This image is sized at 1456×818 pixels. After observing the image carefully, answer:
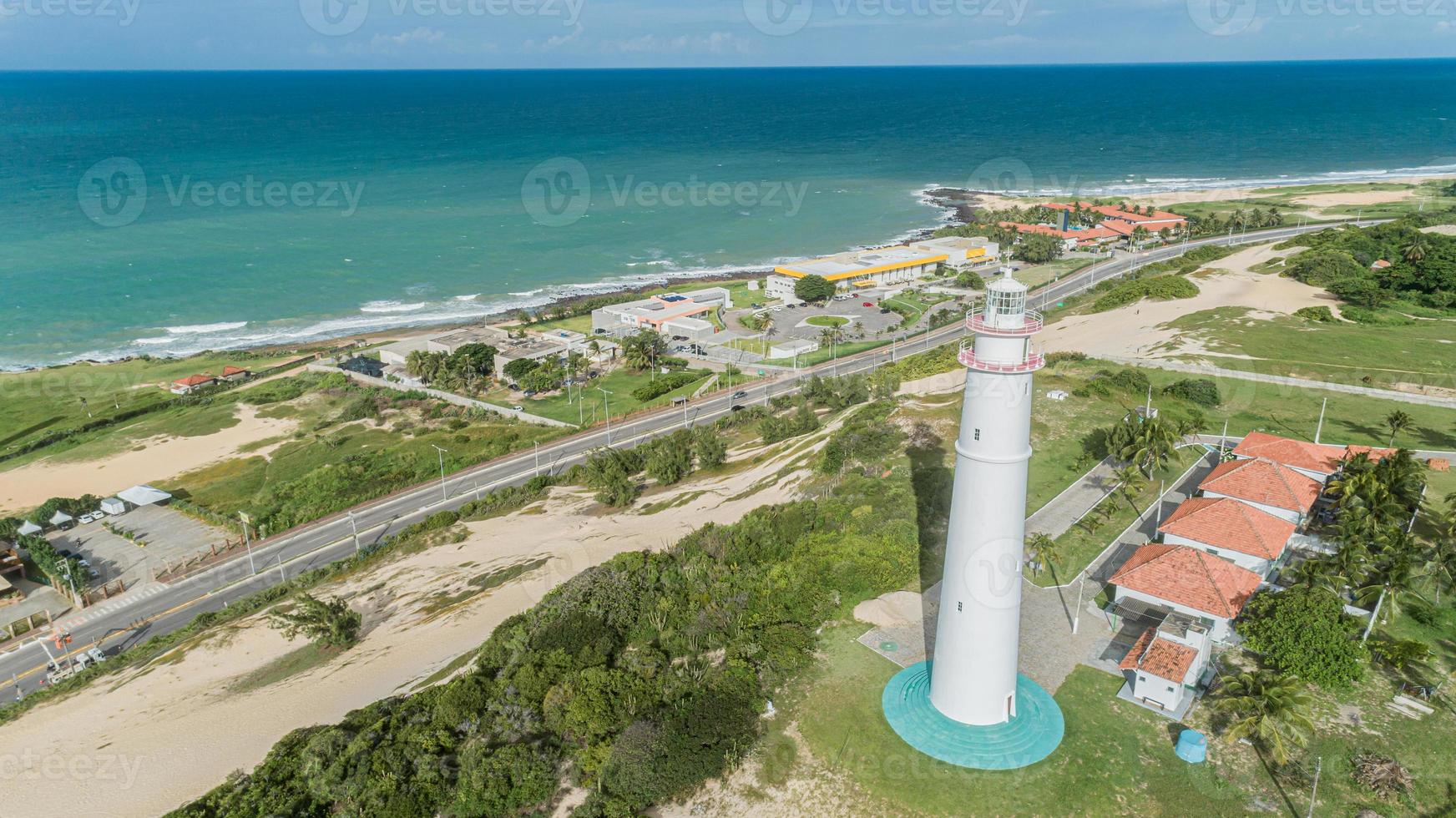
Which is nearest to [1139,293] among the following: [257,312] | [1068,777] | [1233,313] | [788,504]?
[1233,313]

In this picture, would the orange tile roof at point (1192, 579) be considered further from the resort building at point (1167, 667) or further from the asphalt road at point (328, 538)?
the asphalt road at point (328, 538)

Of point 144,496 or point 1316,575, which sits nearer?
point 1316,575

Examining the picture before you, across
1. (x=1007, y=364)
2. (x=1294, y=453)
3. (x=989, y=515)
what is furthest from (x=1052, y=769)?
(x=1294, y=453)
